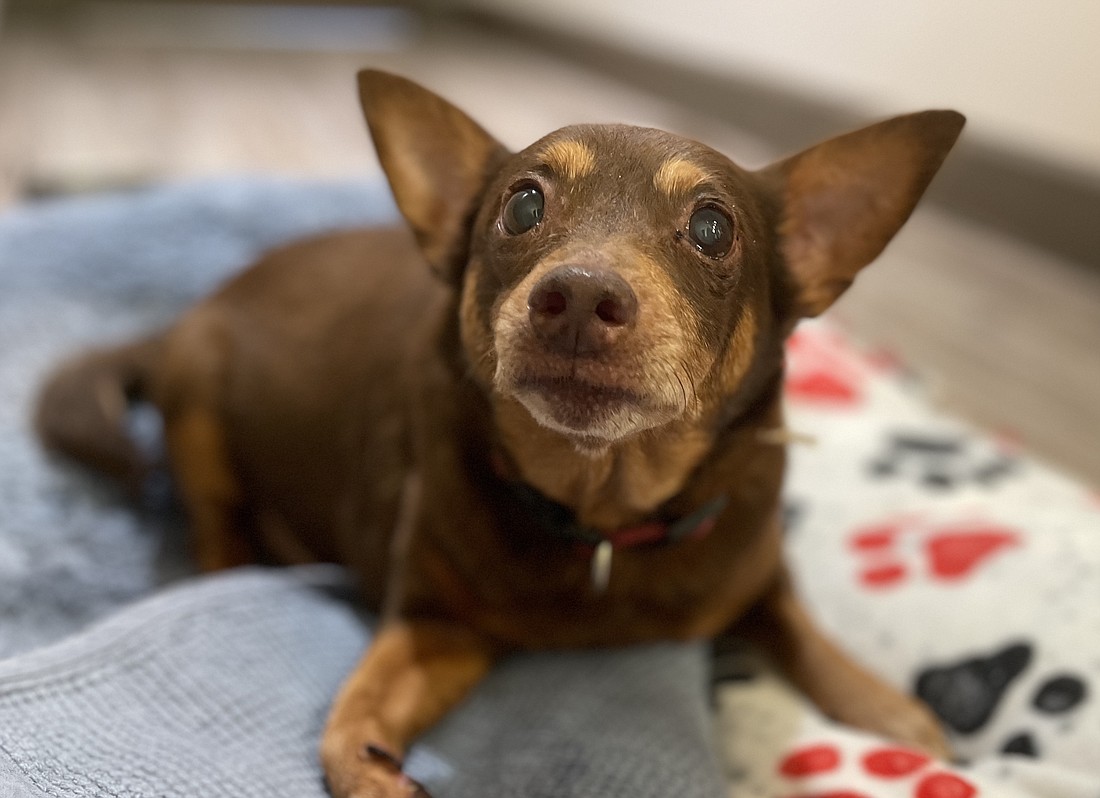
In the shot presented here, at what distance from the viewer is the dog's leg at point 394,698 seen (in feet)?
4.10

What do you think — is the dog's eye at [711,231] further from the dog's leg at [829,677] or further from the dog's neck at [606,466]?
the dog's leg at [829,677]

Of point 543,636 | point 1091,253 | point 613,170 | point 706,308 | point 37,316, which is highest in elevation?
point 613,170

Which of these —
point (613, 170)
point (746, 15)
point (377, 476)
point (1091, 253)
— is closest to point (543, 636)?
point (377, 476)

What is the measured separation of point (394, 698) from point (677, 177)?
76cm

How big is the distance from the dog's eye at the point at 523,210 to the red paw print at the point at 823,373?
44.0 inches

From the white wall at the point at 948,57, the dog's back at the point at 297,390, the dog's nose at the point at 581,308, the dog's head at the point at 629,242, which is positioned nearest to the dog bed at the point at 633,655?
the dog's back at the point at 297,390

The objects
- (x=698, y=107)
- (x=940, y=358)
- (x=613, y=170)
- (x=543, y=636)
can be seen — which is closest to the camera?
(x=613, y=170)

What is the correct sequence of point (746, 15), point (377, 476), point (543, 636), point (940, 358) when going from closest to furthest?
point (543, 636), point (377, 476), point (940, 358), point (746, 15)

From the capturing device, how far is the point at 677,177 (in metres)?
1.19

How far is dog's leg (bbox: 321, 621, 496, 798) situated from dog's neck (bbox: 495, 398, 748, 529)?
0.28 m

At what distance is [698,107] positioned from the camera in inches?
205

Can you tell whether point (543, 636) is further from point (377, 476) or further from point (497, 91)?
point (497, 91)

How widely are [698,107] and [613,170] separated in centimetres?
423

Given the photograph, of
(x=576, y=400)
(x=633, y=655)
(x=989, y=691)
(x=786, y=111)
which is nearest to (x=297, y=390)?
(x=633, y=655)
